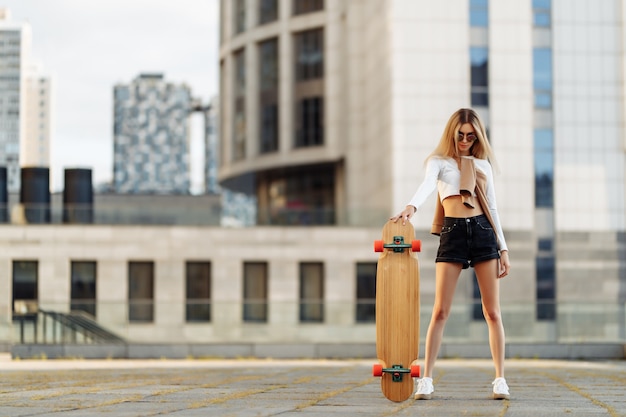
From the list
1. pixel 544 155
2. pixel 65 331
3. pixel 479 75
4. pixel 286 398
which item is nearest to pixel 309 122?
pixel 479 75

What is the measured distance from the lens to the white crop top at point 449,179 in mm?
8141

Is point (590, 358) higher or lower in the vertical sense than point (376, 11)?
lower

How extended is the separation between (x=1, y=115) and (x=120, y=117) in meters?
68.1

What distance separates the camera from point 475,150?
27.1 ft

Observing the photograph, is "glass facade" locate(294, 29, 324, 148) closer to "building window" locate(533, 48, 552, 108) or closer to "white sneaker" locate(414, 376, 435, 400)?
"building window" locate(533, 48, 552, 108)

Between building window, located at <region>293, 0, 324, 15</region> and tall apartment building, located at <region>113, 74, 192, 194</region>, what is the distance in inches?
5411

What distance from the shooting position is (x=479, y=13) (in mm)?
44000

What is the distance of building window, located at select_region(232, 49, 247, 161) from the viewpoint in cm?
5647

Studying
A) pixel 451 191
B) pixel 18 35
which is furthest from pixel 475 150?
pixel 18 35

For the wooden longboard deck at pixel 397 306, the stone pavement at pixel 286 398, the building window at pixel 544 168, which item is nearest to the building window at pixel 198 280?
the building window at pixel 544 168

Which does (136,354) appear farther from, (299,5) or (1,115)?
(1,115)

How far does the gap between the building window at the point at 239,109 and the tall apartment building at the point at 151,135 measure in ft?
436

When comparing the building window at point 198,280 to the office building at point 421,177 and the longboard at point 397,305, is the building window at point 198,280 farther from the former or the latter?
the longboard at point 397,305

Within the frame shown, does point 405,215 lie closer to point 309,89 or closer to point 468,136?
point 468,136
